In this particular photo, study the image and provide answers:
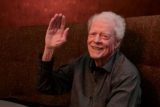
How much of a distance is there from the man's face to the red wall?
0.77 meters

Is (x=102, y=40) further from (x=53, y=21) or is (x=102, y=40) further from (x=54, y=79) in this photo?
(x=54, y=79)

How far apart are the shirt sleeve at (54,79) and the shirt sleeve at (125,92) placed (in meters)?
0.39

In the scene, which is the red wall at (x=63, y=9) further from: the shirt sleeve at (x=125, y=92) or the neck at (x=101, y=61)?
the shirt sleeve at (x=125, y=92)

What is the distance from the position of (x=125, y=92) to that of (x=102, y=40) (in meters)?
0.31

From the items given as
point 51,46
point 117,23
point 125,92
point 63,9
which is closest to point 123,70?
point 125,92

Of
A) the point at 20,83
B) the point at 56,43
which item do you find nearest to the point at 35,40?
the point at 20,83

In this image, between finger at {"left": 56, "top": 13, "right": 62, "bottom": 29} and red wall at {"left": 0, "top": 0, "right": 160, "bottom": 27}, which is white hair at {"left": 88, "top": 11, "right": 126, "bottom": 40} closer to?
finger at {"left": 56, "top": 13, "right": 62, "bottom": 29}

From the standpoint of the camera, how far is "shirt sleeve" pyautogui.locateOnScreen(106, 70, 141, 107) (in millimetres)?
1547

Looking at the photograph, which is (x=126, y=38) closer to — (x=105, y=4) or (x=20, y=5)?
(x=105, y=4)

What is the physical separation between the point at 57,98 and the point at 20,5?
3.07 ft

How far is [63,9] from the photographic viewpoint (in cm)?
254

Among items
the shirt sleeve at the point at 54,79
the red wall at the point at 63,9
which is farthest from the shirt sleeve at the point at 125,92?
the red wall at the point at 63,9

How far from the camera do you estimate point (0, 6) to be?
263 cm

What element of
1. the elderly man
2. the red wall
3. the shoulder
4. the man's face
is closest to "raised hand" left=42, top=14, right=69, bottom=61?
the elderly man
